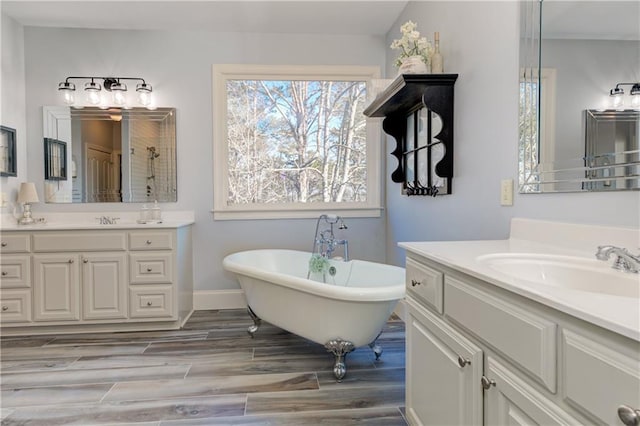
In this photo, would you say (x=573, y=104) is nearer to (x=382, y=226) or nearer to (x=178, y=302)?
(x=382, y=226)

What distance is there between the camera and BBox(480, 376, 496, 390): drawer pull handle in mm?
999

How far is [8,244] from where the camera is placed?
9.06ft

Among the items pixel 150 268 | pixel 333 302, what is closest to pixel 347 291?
pixel 333 302

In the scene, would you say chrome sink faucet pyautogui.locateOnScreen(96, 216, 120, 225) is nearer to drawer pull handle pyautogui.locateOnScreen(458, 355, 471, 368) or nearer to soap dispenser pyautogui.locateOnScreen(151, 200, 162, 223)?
soap dispenser pyautogui.locateOnScreen(151, 200, 162, 223)

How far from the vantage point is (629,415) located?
0.59 metres

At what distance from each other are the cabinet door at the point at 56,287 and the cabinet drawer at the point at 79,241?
64mm

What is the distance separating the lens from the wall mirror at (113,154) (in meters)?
3.29

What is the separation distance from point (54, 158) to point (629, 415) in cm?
402

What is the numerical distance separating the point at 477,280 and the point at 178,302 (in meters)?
2.54

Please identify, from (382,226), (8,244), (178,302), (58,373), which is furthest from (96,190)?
(382,226)

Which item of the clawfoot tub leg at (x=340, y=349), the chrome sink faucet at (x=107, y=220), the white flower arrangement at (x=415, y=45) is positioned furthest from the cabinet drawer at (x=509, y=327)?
the chrome sink faucet at (x=107, y=220)

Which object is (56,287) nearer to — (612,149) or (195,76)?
(195,76)

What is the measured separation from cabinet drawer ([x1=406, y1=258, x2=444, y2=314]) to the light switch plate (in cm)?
55

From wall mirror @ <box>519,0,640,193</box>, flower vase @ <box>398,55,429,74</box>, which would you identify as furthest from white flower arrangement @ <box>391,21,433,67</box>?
wall mirror @ <box>519,0,640,193</box>
